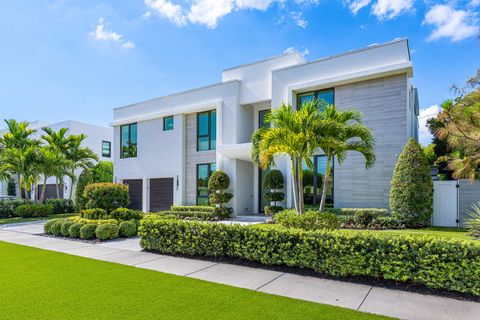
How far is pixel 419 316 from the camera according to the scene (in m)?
4.23

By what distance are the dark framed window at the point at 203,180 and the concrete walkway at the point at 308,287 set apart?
880 cm

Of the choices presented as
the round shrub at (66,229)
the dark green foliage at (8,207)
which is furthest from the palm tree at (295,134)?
the dark green foliage at (8,207)

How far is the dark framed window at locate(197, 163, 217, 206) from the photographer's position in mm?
17500

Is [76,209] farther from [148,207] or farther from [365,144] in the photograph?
[365,144]

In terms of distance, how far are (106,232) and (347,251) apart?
802 cm

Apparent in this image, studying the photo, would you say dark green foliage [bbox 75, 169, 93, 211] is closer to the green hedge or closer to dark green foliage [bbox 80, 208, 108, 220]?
dark green foliage [bbox 80, 208, 108, 220]

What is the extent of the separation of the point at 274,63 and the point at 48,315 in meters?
14.3

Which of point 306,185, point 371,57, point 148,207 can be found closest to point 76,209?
point 148,207

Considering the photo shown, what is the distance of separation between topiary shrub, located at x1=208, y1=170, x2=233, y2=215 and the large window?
228 cm

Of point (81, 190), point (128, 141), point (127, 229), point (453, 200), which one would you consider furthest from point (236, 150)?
point (81, 190)

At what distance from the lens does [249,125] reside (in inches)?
679

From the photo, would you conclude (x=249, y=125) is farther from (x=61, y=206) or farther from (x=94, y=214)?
(x=61, y=206)

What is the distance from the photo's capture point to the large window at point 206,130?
17.7 metres

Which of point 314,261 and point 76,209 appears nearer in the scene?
point 314,261
